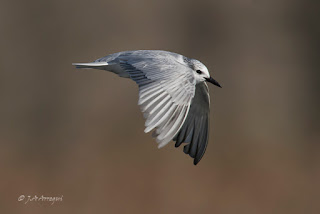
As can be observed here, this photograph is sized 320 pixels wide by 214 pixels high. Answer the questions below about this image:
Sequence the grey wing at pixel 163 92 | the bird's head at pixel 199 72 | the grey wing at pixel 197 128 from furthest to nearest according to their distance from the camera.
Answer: the grey wing at pixel 197 128
the bird's head at pixel 199 72
the grey wing at pixel 163 92

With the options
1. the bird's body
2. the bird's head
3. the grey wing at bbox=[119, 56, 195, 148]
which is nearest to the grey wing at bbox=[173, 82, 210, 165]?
the bird's body

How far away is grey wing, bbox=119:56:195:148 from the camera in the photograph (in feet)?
12.2

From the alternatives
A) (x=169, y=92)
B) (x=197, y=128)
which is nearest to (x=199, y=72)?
(x=197, y=128)

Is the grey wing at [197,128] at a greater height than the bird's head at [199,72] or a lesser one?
lesser

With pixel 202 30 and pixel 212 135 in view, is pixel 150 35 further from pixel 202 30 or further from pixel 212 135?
pixel 212 135

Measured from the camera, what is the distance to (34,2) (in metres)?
8.02

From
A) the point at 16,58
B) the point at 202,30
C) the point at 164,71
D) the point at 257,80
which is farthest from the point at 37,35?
the point at 164,71

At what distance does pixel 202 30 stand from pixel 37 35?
197 cm

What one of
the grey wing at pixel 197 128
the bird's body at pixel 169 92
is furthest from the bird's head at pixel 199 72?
the grey wing at pixel 197 128

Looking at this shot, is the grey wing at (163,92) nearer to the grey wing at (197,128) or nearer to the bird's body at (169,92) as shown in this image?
the bird's body at (169,92)

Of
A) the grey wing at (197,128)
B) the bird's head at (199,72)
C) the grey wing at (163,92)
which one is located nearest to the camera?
the grey wing at (163,92)

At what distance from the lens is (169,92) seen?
392 cm

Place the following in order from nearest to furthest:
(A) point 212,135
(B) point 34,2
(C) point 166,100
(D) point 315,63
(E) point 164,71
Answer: (C) point 166,100
(E) point 164,71
(A) point 212,135
(B) point 34,2
(D) point 315,63

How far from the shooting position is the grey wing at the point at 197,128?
15.9 feet
